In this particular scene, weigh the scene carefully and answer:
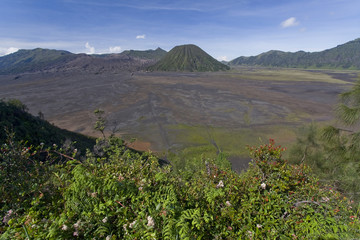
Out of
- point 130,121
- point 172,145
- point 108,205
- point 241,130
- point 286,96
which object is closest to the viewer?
point 108,205

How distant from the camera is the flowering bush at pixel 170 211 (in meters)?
2.46

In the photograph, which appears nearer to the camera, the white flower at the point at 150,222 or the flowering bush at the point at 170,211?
the white flower at the point at 150,222

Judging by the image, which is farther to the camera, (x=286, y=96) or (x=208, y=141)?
(x=286, y=96)

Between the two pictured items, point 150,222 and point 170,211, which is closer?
point 150,222

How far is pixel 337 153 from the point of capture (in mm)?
9523

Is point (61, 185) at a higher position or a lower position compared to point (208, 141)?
higher

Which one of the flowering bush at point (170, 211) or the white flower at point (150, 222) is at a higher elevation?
the white flower at point (150, 222)

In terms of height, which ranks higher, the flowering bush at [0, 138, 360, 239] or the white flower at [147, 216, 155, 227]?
the white flower at [147, 216, 155, 227]

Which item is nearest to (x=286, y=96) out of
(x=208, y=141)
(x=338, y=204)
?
(x=208, y=141)

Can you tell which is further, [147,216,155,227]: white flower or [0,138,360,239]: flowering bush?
[0,138,360,239]: flowering bush

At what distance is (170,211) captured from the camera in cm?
260

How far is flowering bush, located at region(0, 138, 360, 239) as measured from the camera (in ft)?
8.08

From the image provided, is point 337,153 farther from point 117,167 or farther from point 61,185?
point 61,185

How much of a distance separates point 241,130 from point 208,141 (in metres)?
8.71
